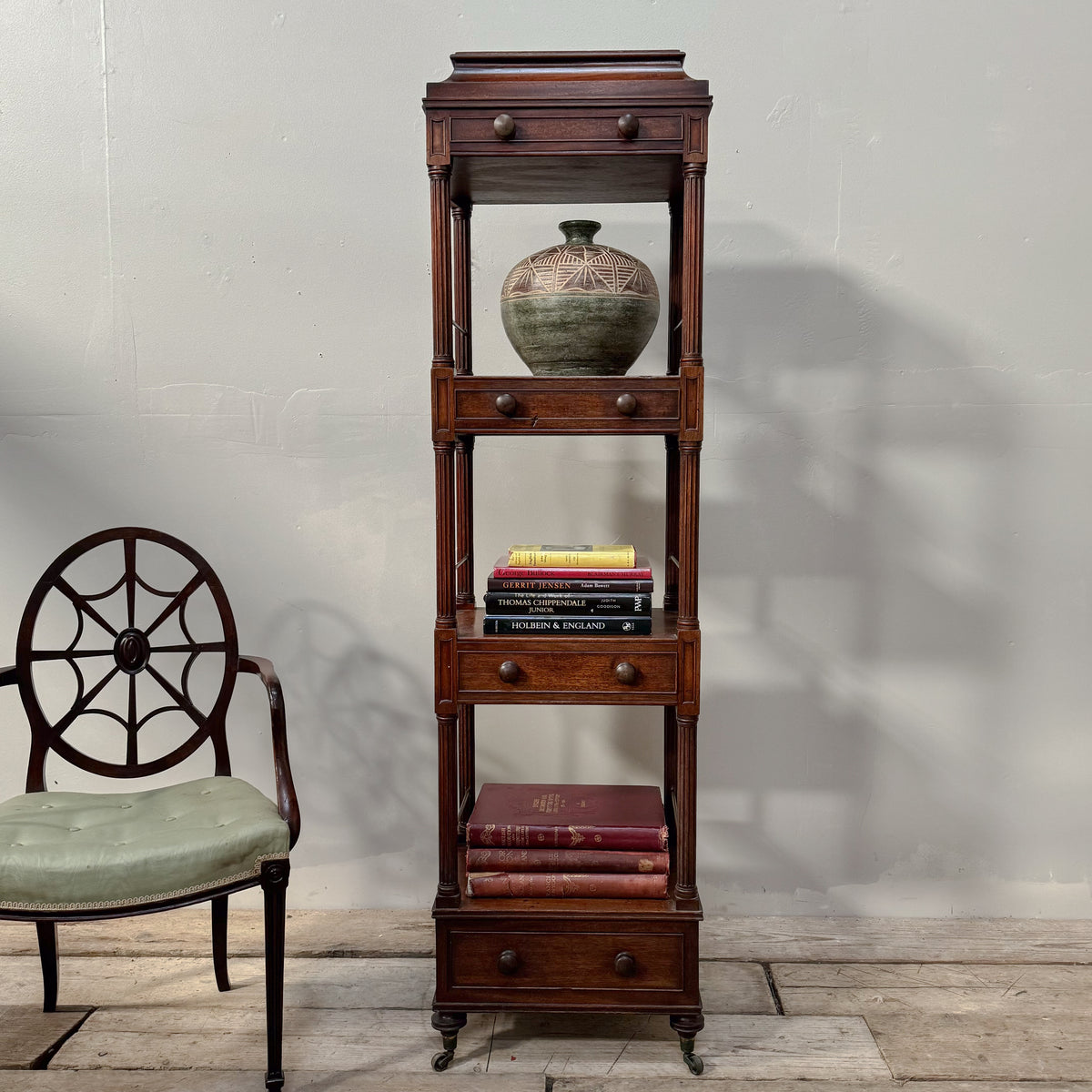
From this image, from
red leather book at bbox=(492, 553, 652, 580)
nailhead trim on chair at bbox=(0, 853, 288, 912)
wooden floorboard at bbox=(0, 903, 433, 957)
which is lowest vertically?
wooden floorboard at bbox=(0, 903, 433, 957)

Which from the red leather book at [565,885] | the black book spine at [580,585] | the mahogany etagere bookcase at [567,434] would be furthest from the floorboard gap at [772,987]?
the black book spine at [580,585]

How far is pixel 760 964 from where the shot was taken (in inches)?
95.7

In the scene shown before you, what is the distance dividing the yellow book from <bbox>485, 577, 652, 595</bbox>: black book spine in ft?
0.11

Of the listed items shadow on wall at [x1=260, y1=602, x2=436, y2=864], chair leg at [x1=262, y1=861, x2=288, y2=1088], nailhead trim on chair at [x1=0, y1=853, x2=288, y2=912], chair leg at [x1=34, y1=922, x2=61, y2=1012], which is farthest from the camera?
shadow on wall at [x1=260, y1=602, x2=436, y2=864]

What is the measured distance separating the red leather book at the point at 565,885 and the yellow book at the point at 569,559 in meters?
0.64

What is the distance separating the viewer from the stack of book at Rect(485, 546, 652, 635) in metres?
2.04

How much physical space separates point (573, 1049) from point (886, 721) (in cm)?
115

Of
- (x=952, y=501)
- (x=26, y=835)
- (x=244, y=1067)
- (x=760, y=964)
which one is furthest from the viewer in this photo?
(x=952, y=501)

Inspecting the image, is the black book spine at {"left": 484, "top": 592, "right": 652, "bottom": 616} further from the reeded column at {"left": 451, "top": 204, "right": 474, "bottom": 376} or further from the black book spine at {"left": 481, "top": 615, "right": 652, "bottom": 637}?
the reeded column at {"left": 451, "top": 204, "right": 474, "bottom": 376}

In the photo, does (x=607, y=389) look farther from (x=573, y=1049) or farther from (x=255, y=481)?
(x=573, y=1049)

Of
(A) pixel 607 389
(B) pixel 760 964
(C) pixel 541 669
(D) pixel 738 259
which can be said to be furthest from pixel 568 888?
(D) pixel 738 259

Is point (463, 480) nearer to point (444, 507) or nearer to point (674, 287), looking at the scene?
point (444, 507)

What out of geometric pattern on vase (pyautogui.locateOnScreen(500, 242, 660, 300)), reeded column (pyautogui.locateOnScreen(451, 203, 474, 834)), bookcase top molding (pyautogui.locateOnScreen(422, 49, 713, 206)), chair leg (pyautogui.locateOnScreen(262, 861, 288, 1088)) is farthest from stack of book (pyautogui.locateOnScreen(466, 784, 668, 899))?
bookcase top molding (pyautogui.locateOnScreen(422, 49, 713, 206))

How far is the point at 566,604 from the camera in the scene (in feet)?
6.72
